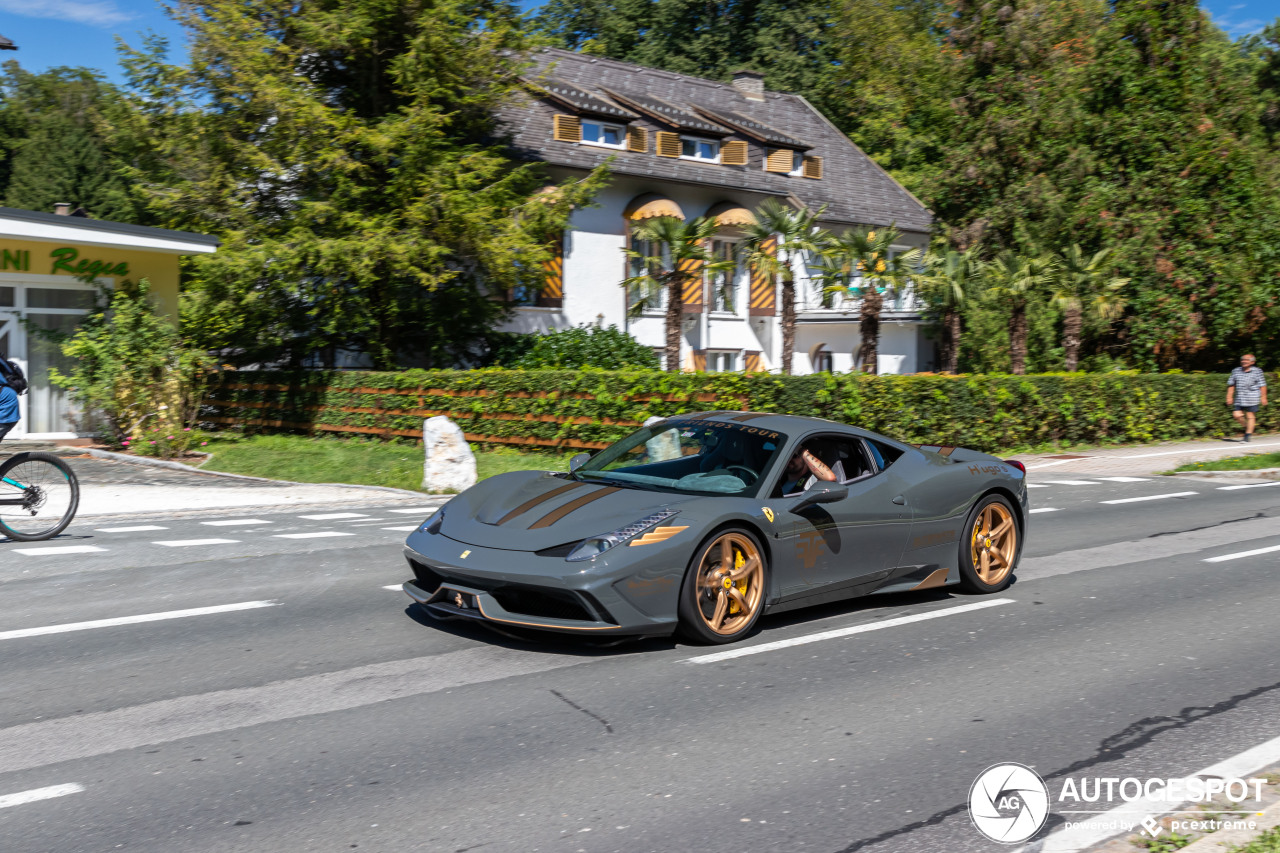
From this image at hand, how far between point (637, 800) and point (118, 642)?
12.4 ft

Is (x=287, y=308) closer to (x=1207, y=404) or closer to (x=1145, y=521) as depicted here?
(x=1145, y=521)

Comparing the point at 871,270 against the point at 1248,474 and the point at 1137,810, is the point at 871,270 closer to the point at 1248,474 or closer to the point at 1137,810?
the point at 1248,474

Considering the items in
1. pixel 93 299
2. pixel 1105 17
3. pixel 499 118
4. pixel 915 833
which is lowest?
pixel 915 833

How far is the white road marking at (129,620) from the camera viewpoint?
670 centimetres

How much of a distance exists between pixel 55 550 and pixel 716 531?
6.57 meters

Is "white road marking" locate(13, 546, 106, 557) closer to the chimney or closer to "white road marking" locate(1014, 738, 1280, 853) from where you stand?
"white road marking" locate(1014, 738, 1280, 853)

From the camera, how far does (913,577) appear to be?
774 cm

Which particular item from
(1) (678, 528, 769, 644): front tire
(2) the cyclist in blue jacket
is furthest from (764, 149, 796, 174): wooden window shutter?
(1) (678, 528, 769, 644): front tire

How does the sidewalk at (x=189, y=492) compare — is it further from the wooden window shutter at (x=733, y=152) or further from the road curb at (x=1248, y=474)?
the wooden window shutter at (x=733, y=152)

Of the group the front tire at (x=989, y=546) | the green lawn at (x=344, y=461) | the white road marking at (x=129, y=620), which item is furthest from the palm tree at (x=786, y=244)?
the white road marking at (x=129, y=620)

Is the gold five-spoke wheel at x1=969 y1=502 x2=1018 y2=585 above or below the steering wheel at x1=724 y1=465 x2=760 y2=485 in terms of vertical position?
below

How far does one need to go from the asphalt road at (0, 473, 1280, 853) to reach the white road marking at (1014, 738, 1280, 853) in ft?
0.41

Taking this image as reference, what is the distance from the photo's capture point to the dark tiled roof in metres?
32.2

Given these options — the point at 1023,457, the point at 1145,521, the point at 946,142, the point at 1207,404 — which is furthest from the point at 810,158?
the point at 1145,521
